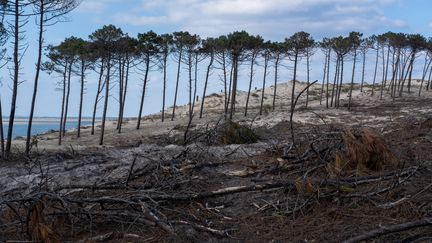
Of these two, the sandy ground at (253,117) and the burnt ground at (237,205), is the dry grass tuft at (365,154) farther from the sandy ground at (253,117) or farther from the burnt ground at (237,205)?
the sandy ground at (253,117)

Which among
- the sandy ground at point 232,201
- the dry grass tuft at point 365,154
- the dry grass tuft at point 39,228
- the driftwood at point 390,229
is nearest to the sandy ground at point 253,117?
the sandy ground at point 232,201

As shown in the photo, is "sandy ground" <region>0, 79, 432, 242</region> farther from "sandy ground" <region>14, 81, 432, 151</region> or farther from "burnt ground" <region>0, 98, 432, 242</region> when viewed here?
"sandy ground" <region>14, 81, 432, 151</region>

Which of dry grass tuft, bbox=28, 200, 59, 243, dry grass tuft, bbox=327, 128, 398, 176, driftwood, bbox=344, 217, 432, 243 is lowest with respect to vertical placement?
dry grass tuft, bbox=28, 200, 59, 243

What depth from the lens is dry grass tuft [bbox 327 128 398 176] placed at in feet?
25.6

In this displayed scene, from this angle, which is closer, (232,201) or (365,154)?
(232,201)

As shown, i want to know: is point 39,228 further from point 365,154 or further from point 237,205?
point 365,154

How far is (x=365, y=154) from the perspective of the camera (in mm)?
7871

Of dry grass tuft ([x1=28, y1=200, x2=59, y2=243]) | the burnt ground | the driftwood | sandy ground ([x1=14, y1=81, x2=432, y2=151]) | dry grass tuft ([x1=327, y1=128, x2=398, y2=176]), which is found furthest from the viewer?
sandy ground ([x1=14, y1=81, x2=432, y2=151])

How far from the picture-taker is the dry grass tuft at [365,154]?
7.79 meters

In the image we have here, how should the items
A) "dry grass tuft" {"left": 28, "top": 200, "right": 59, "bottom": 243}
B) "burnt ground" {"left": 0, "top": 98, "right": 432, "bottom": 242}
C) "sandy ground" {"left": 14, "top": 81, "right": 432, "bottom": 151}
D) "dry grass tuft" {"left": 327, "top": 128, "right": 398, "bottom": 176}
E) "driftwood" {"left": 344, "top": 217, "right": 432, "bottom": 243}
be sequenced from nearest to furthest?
"driftwood" {"left": 344, "top": 217, "right": 432, "bottom": 243}
"dry grass tuft" {"left": 28, "top": 200, "right": 59, "bottom": 243}
"burnt ground" {"left": 0, "top": 98, "right": 432, "bottom": 242}
"dry grass tuft" {"left": 327, "top": 128, "right": 398, "bottom": 176}
"sandy ground" {"left": 14, "top": 81, "right": 432, "bottom": 151}

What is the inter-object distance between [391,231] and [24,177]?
268 inches

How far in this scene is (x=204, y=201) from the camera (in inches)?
281

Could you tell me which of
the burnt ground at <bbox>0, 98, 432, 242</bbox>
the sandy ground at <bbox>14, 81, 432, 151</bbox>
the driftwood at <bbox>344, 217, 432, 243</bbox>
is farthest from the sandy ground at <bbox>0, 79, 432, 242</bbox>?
the sandy ground at <bbox>14, 81, 432, 151</bbox>

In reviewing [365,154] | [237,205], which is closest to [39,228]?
[237,205]
